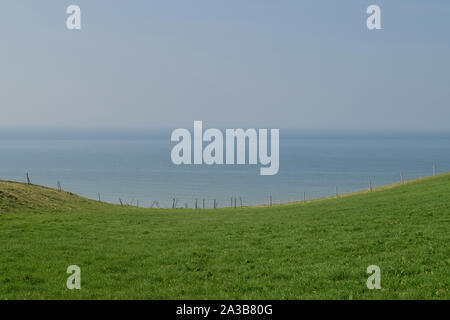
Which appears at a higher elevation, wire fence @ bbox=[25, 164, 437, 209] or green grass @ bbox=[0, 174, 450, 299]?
wire fence @ bbox=[25, 164, 437, 209]

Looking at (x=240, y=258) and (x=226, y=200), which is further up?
(x=226, y=200)

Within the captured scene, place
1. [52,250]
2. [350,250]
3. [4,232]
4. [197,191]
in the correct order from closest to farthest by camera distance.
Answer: [350,250]
[52,250]
[4,232]
[197,191]

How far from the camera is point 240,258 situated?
20578 millimetres

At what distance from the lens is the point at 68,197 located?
184 ft

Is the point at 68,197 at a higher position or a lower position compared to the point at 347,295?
higher

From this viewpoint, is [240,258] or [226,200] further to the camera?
[226,200]

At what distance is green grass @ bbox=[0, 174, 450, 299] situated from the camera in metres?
14.9

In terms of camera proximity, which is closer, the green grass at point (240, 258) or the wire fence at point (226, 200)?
the green grass at point (240, 258)

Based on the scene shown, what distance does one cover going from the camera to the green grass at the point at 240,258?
14875mm

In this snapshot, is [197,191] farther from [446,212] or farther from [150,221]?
[446,212]

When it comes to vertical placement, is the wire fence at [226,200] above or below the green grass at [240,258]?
above

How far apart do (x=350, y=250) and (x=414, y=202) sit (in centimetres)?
2020

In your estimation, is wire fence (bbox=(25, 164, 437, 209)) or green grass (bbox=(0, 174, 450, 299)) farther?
wire fence (bbox=(25, 164, 437, 209))

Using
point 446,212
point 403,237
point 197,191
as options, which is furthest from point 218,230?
point 197,191
